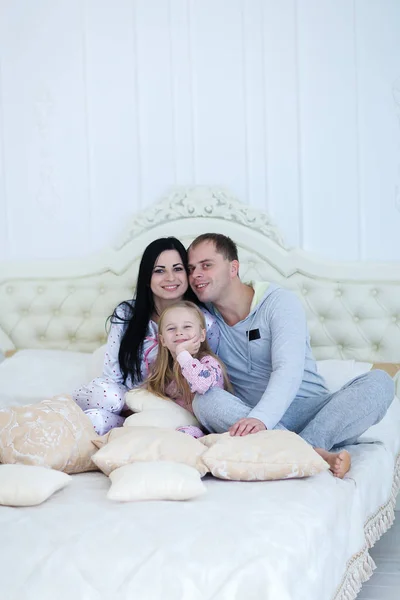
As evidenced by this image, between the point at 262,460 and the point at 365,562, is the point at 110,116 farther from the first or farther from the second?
the point at 365,562

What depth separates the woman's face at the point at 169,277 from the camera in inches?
113

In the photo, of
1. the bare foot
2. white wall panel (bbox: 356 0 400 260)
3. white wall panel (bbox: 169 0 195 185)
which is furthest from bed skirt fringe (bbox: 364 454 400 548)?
white wall panel (bbox: 169 0 195 185)

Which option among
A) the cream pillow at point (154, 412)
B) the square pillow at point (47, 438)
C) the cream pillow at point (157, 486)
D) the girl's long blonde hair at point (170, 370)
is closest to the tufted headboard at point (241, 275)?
the girl's long blonde hair at point (170, 370)

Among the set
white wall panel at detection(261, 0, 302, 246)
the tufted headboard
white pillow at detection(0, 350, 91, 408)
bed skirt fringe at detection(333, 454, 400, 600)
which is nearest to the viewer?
bed skirt fringe at detection(333, 454, 400, 600)

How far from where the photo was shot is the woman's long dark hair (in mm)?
2816

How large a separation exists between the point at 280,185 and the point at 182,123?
0.54 meters

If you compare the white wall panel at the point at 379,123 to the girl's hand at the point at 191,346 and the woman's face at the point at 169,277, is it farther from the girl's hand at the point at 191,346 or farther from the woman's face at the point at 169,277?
the girl's hand at the point at 191,346

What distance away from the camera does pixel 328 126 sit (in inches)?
132

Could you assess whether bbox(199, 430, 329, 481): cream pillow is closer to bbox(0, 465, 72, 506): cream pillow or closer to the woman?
bbox(0, 465, 72, 506): cream pillow

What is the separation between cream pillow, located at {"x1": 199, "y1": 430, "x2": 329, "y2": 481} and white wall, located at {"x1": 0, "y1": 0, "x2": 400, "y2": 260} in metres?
1.48

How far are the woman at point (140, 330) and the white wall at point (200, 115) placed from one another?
2.33 ft

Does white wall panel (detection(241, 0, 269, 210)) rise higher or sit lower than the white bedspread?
higher

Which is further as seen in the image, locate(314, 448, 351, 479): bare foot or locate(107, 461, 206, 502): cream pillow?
locate(314, 448, 351, 479): bare foot

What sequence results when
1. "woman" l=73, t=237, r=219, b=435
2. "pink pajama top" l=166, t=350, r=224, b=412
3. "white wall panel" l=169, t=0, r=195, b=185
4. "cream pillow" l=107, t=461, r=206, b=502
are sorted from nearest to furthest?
1. "cream pillow" l=107, t=461, r=206, b=502
2. "pink pajama top" l=166, t=350, r=224, b=412
3. "woman" l=73, t=237, r=219, b=435
4. "white wall panel" l=169, t=0, r=195, b=185
